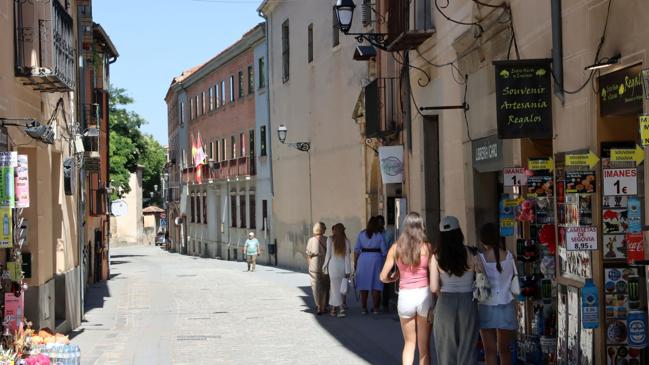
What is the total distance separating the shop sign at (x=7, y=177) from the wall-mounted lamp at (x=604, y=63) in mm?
5478

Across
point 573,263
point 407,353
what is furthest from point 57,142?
point 573,263

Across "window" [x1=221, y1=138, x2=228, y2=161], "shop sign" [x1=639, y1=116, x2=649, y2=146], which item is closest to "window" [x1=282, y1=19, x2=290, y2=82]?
"window" [x1=221, y1=138, x2=228, y2=161]

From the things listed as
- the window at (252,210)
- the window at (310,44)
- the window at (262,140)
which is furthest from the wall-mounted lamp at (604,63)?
the window at (252,210)

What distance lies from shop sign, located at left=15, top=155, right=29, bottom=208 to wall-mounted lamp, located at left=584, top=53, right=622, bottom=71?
5.69 m

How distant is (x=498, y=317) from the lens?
9.23 meters

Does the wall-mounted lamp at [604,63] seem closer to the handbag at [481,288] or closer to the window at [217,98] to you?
the handbag at [481,288]

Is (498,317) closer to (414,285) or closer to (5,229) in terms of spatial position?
(414,285)

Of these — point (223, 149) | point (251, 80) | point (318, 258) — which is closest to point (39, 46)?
point (318, 258)

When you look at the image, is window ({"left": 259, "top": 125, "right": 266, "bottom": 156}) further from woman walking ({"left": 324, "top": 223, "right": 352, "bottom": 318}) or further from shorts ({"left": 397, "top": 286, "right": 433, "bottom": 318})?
shorts ({"left": 397, "top": 286, "right": 433, "bottom": 318})

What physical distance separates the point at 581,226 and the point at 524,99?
170cm

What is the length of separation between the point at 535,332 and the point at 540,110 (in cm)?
243

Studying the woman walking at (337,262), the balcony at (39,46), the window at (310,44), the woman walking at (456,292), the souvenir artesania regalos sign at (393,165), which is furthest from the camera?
the window at (310,44)

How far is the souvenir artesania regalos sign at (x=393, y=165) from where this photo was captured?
60.9 ft

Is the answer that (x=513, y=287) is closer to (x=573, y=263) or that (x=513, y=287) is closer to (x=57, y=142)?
(x=573, y=263)
